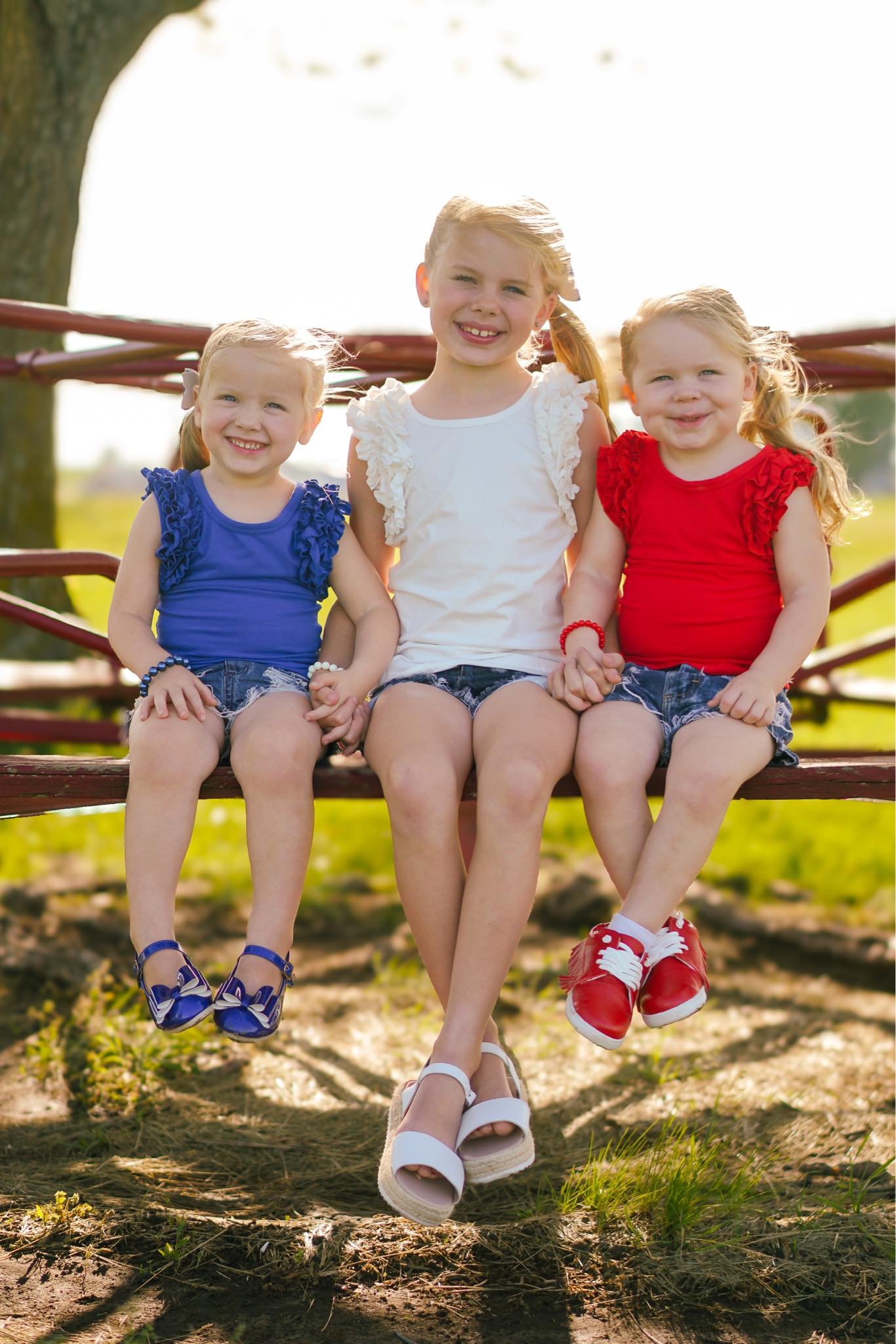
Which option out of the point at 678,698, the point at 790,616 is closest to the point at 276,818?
the point at 678,698

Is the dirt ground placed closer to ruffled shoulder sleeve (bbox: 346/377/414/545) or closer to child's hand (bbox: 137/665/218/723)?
child's hand (bbox: 137/665/218/723)

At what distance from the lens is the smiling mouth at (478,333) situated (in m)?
2.42

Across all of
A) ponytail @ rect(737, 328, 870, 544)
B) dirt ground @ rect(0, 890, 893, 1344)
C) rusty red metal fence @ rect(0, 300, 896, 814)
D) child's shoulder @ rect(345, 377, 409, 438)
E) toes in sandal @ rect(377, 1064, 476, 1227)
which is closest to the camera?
toes in sandal @ rect(377, 1064, 476, 1227)

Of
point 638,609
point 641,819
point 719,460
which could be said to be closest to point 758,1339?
point 641,819

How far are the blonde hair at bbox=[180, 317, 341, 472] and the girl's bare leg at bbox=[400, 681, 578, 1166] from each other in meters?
0.77

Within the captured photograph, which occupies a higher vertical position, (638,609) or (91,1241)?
(638,609)

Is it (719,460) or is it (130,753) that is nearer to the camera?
(130,753)

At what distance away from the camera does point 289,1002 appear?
11.8 feet

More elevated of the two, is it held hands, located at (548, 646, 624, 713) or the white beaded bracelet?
held hands, located at (548, 646, 624, 713)

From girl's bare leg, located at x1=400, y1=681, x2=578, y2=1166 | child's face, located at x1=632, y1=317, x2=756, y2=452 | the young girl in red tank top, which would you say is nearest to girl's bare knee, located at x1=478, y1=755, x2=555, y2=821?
girl's bare leg, located at x1=400, y1=681, x2=578, y2=1166

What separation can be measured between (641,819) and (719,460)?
72 centimetres

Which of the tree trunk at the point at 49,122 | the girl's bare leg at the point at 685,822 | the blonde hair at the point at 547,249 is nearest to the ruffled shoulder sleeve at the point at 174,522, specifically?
the blonde hair at the point at 547,249

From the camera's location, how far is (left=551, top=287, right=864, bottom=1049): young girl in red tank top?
6.90 feet

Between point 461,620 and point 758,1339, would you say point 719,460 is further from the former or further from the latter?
point 758,1339
